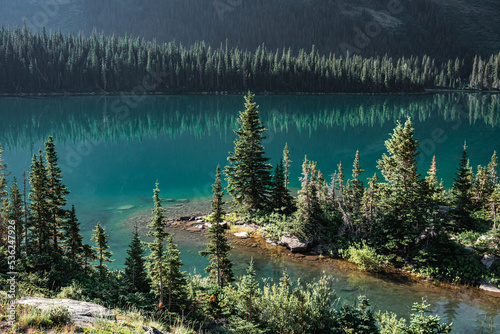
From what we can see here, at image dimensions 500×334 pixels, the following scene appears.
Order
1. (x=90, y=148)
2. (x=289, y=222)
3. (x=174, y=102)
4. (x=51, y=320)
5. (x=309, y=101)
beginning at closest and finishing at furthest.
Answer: (x=51, y=320), (x=289, y=222), (x=90, y=148), (x=174, y=102), (x=309, y=101)

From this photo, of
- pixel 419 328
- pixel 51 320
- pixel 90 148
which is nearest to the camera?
pixel 51 320

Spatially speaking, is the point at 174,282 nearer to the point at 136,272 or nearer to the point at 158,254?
the point at 158,254

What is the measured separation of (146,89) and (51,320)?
193060 millimetres

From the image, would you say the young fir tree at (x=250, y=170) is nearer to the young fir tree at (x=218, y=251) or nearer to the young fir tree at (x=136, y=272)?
the young fir tree at (x=218, y=251)

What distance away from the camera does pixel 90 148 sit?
7888 cm

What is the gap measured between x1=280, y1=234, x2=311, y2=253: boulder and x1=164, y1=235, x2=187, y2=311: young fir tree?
14048 millimetres

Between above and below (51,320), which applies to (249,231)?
below

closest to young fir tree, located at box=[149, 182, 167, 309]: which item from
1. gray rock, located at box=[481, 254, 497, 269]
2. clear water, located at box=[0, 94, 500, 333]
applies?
clear water, located at box=[0, 94, 500, 333]

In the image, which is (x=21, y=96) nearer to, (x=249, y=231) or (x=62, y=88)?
(x=62, y=88)

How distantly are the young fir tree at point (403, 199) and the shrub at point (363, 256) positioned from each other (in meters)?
1.44

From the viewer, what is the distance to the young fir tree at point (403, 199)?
2969 cm

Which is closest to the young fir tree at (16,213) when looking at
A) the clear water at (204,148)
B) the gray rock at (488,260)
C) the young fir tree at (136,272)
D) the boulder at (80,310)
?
the young fir tree at (136,272)

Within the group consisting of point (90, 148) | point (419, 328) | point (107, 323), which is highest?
point (107, 323)

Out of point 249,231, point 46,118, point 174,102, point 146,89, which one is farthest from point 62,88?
point 249,231
